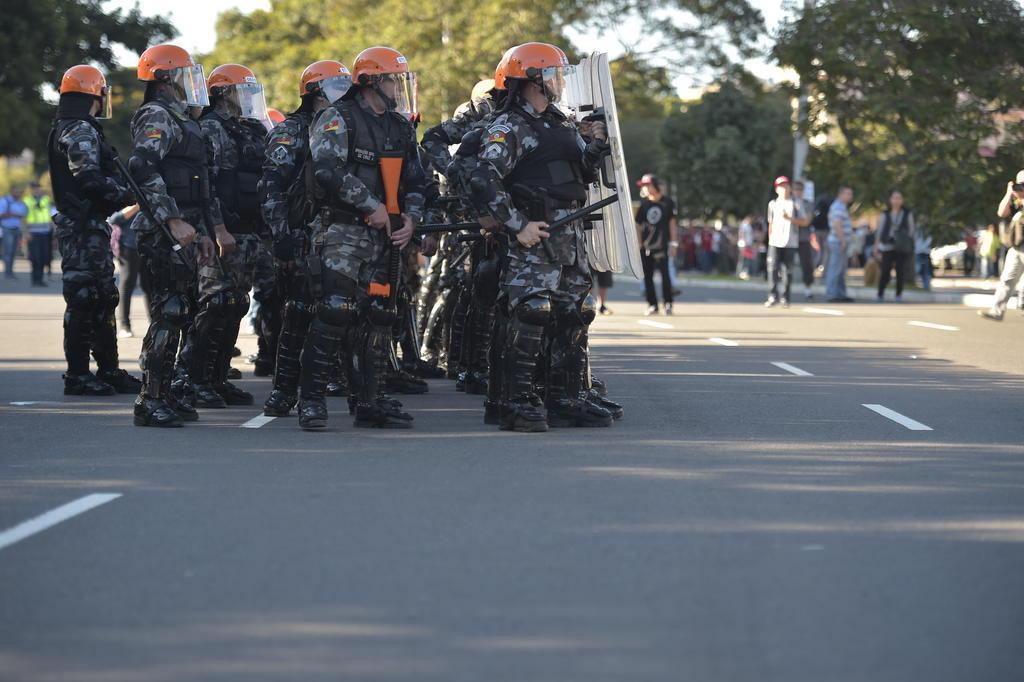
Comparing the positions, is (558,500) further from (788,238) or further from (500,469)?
(788,238)

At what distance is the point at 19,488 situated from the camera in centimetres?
790

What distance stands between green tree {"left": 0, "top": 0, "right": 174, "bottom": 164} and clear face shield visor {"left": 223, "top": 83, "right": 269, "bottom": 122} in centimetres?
4199

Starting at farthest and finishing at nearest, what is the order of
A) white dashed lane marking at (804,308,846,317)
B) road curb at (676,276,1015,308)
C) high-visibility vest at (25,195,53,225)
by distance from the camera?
high-visibility vest at (25,195,53,225)
road curb at (676,276,1015,308)
white dashed lane marking at (804,308,846,317)

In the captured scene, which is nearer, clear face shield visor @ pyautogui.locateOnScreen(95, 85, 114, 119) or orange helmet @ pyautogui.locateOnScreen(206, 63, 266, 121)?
clear face shield visor @ pyautogui.locateOnScreen(95, 85, 114, 119)

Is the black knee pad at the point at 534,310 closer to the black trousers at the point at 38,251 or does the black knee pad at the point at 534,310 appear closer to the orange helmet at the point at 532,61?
the orange helmet at the point at 532,61

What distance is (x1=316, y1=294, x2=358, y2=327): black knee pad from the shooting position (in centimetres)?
988

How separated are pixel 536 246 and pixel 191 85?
2.41 meters

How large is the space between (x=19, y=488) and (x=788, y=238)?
19.7 m

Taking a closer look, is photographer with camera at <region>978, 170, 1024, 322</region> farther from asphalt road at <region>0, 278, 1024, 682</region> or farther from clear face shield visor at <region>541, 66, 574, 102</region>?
clear face shield visor at <region>541, 66, 574, 102</region>

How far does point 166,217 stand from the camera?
10281mm

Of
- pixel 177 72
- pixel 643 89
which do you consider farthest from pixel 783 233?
pixel 643 89

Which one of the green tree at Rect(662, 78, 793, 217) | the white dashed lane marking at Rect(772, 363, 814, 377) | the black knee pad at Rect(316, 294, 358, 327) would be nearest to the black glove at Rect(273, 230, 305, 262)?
the black knee pad at Rect(316, 294, 358, 327)

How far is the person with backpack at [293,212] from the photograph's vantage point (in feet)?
34.0

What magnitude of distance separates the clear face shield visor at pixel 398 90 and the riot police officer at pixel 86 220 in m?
1.85
